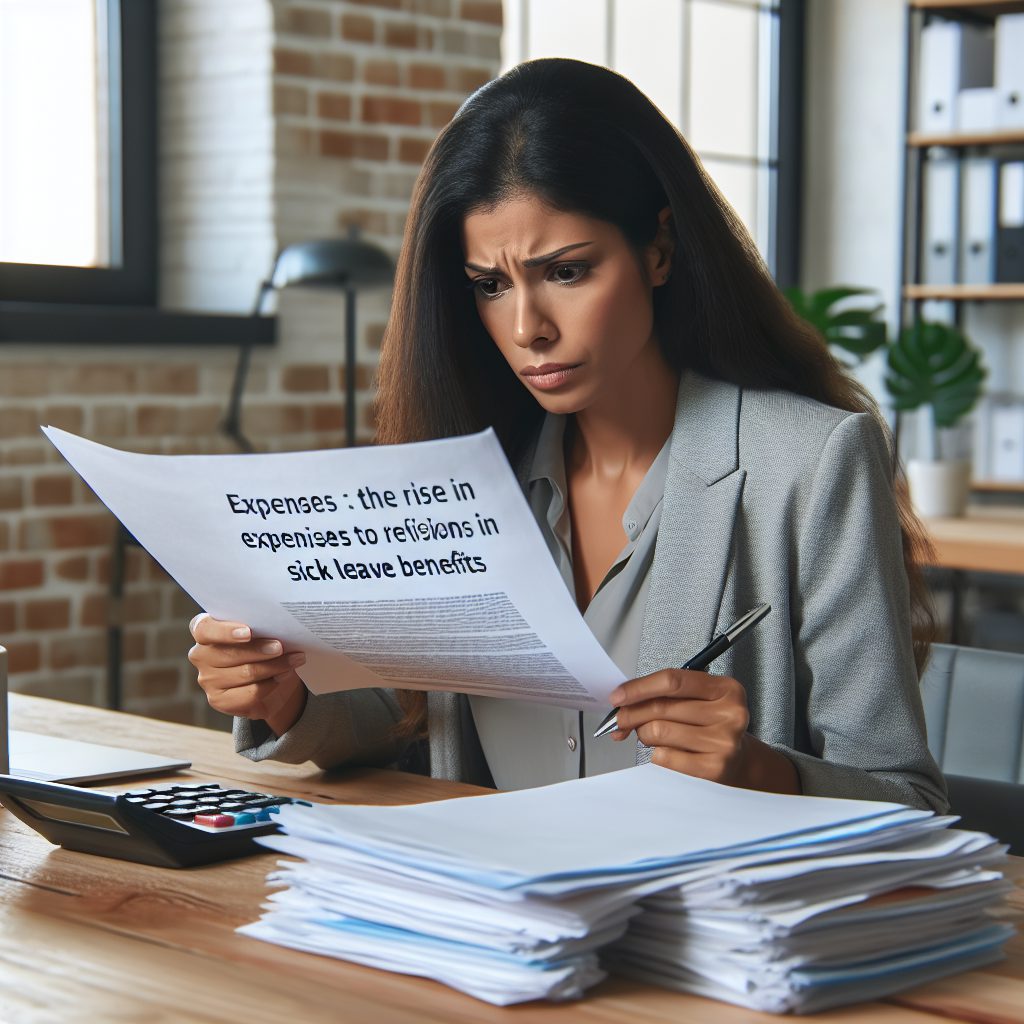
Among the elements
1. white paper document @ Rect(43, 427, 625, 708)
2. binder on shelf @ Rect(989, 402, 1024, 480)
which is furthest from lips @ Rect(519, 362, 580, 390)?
binder on shelf @ Rect(989, 402, 1024, 480)

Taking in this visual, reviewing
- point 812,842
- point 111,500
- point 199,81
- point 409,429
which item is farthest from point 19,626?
point 812,842

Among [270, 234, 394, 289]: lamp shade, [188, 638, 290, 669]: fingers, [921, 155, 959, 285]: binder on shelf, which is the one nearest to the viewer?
[188, 638, 290, 669]: fingers

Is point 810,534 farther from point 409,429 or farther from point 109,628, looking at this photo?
point 109,628

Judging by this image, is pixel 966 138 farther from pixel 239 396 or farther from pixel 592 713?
pixel 592 713

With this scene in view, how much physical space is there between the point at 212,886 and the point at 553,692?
27cm

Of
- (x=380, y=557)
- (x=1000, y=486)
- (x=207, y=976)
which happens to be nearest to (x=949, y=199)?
(x=1000, y=486)

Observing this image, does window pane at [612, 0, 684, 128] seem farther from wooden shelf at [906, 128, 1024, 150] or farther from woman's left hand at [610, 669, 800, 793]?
woman's left hand at [610, 669, 800, 793]

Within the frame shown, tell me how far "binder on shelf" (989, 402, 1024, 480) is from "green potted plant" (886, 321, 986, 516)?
0.70 meters

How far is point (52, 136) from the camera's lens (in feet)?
10.1

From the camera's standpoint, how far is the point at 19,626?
2828mm

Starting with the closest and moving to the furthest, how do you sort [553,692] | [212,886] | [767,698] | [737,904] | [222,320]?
[737,904], [212,886], [553,692], [767,698], [222,320]

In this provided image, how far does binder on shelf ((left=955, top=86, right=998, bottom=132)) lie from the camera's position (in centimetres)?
427

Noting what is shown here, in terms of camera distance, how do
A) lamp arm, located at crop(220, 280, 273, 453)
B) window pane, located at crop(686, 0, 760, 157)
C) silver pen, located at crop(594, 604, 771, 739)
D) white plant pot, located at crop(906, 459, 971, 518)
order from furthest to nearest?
window pane, located at crop(686, 0, 760, 157) → white plant pot, located at crop(906, 459, 971, 518) → lamp arm, located at crop(220, 280, 273, 453) → silver pen, located at crop(594, 604, 771, 739)

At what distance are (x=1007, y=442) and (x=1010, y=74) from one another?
1011mm
